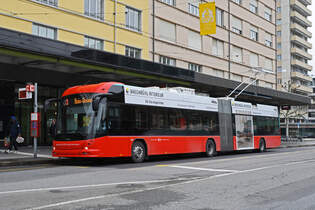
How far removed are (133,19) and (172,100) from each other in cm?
1203

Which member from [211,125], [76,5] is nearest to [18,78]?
[76,5]

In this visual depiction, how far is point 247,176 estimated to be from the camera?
10766mm

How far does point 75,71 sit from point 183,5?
15937 mm

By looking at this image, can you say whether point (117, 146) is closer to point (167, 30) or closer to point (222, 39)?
point (167, 30)

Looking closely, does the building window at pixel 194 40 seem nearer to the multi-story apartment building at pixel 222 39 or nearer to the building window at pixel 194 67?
the multi-story apartment building at pixel 222 39

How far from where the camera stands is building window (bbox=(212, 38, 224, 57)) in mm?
37781

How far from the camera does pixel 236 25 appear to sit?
137 ft

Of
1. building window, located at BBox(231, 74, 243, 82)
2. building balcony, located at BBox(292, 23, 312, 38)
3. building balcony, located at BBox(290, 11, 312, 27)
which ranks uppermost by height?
building balcony, located at BBox(290, 11, 312, 27)

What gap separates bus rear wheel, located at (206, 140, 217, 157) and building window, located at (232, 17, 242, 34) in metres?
23.5

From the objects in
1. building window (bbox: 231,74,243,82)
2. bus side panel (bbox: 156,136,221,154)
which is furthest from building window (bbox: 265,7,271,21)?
bus side panel (bbox: 156,136,221,154)

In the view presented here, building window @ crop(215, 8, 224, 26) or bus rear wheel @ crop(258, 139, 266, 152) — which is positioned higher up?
building window @ crop(215, 8, 224, 26)

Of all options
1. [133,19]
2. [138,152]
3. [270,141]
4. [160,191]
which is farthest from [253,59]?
[160,191]

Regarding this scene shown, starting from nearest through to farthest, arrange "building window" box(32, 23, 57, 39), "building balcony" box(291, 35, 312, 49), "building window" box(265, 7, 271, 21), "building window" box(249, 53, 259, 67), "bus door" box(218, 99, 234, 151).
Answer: "bus door" box(218, 99, 234, 151) → "building window" box(32, 23, 57, 39) → "building window" box(249, 53, 259, 67) → "building window" box(265, 7, 271, 21) → "building balcony" box(291, 35, 312, 49)

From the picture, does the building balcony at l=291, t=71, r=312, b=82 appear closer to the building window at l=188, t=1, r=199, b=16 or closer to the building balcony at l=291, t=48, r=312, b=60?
the building balcony at l=291, t=48, r=312, b=60
